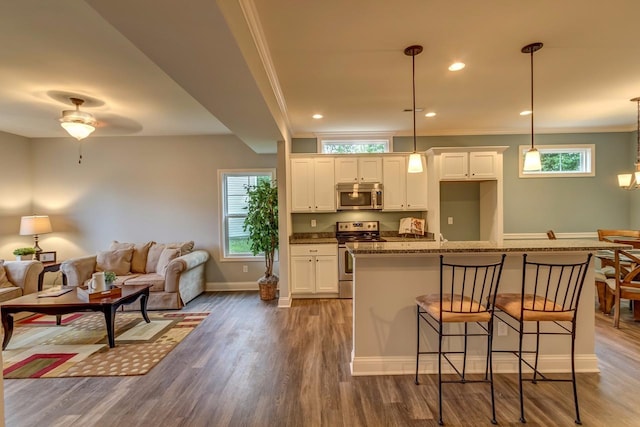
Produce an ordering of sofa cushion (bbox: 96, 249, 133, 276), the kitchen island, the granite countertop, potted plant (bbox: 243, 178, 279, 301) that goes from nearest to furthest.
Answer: the granite countertop, the kitchen island, sofa cushion (bbox: 96, 249, 133, 276), potted plant (bbox: 243, 178, 279, 301)

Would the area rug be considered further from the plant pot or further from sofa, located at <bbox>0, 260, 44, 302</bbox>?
the plant pot

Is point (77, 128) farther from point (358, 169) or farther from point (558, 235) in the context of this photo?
point (558, 235)

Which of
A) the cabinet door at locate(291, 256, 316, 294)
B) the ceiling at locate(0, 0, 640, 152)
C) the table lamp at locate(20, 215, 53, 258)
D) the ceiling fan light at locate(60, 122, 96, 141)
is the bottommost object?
the cabinet door at locate(291, 256, 316, 294)

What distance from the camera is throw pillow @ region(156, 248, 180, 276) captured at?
4.57m

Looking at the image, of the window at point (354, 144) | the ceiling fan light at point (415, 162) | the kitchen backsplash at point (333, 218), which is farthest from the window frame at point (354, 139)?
the ceiling fan light at point (415, 162)

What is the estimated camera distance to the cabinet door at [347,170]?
496cm

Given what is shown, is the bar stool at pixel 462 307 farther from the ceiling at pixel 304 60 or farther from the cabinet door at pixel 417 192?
the cabinet door at pixel 417 192

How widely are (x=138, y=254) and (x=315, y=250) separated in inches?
111

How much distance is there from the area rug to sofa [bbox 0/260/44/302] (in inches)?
16.4

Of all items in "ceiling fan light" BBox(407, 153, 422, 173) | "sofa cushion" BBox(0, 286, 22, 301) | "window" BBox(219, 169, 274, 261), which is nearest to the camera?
"ceiling fan light" BBox(407, 153, 422, 173)

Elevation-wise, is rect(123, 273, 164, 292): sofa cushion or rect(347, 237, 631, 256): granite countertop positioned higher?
rect(347, 237, 631, 256): granite countertop

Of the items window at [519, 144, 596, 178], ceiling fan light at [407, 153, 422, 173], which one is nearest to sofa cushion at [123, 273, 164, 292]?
ceiling fan light at [407, 153, 422, 173]

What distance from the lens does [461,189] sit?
521 cm

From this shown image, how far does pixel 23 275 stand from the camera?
399 cm
